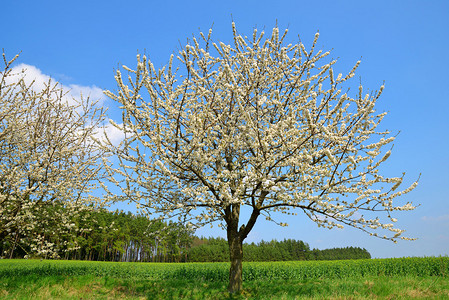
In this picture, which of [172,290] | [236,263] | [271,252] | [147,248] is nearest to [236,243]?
[236,263]

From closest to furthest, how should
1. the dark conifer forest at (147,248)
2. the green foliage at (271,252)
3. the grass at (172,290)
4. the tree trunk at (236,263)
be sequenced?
the grass at (172,290)
the tree trunk at (236,263)
the dark conifer forest at (147,248)
the green foliage at (271,252)

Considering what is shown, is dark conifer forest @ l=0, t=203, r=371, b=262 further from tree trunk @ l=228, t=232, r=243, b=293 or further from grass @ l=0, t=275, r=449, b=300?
tree trunk @ l=228, t=232, r=243, b=293

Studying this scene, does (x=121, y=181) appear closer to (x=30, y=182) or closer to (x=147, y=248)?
(x=30, y=182)

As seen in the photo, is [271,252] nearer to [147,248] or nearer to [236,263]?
[147,248]

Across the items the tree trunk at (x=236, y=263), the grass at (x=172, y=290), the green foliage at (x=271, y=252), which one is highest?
the tree trunk at (x=236, y=263)

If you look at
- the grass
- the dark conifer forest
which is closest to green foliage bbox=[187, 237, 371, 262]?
the dark conifer forest

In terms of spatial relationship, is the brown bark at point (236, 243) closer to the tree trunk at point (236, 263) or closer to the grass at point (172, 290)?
the tree trunk at point (236, 263)

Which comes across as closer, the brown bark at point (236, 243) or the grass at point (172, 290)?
the grass at point (172, 290)

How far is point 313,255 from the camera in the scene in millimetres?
94312

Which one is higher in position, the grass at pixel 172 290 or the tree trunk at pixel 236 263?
the tree trunk at pixel 236 263

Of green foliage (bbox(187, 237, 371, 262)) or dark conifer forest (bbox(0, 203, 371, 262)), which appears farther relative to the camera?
green foliage (bbox(187, 237, 371, 262))

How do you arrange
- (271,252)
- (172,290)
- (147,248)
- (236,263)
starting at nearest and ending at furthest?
(236,263), (172,290), (147,248), (271,252)

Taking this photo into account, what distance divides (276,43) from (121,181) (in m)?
7.44

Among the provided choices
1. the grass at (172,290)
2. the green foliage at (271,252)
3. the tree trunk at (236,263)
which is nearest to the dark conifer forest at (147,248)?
the green foliage at (271,252)
